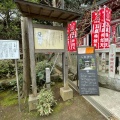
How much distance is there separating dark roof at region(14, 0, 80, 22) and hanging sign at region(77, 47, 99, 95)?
1.36 metres

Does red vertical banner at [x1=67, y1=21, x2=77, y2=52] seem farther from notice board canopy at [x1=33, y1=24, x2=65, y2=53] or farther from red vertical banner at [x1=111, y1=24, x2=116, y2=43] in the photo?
notice board canopy at [x1=33, y1=24, x2=65, y2=53]

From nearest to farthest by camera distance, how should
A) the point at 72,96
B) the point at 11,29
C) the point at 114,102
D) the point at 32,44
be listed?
the point at 32,44, the point at 114,102, the point at 72,96, the point at 11,29

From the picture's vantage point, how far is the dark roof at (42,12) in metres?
2.52

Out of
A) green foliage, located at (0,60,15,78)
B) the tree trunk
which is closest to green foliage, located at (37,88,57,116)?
the tree trunk

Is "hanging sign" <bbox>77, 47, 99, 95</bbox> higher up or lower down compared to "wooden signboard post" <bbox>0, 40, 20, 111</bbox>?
lower down

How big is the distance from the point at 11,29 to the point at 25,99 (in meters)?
5.77

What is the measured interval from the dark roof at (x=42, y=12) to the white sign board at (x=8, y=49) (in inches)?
36.1

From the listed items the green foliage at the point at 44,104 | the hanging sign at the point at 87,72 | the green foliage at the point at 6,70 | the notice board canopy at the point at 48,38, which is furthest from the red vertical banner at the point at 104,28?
the green foliage at the point at 6,70

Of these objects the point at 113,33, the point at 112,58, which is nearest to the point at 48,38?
the point at 112,58

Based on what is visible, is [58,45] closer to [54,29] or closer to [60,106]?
[54,29]

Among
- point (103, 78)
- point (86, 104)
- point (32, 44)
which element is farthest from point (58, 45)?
point (103, 78)

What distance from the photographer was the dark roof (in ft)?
8.28

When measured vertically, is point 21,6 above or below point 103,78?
above

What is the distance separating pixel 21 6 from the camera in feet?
8.43
